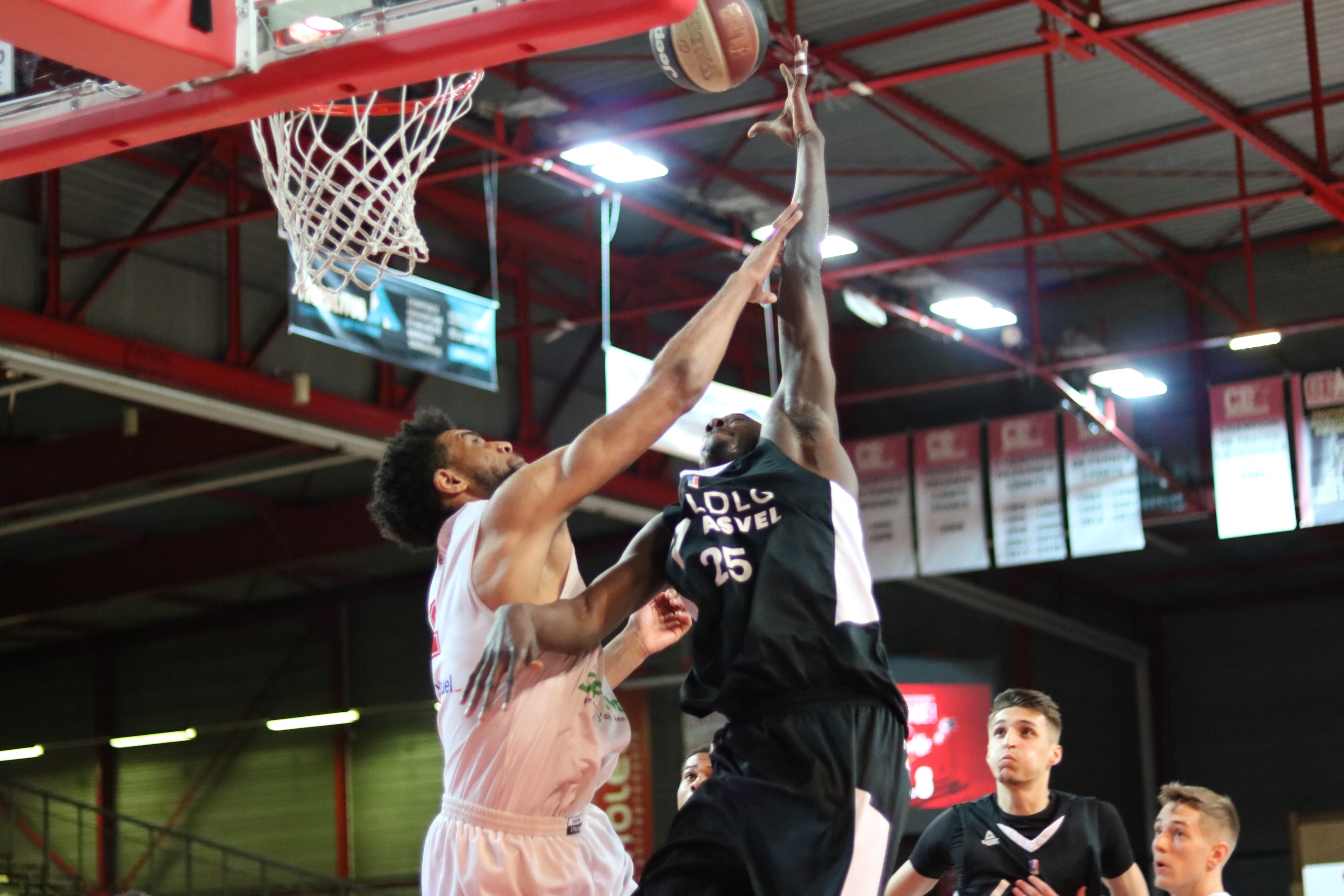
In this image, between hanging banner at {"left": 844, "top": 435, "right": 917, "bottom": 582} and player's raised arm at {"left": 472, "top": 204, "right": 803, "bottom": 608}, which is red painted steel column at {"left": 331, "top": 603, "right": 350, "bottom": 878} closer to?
hanging banner at {"left": 844, "top": 435, "right": 917, "bottom": 582}

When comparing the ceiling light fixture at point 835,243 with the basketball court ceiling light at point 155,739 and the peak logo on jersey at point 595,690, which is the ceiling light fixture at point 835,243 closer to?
the peak logo on jersey at point 595,690

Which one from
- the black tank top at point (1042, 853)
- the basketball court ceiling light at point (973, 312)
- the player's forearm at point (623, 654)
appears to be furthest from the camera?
the basketball court ceiling light at point (973, 312)

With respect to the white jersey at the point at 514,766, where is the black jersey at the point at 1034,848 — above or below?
below

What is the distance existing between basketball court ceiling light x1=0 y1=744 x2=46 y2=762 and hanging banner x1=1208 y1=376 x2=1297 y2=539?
700 inches

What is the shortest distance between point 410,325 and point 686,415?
230 cm

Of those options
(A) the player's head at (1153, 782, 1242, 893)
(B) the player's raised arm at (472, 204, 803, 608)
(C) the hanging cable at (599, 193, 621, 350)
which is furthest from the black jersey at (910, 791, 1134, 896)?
(C) the hanging cable at (599, 193, 621, 350)

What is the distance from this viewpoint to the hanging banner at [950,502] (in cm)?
1847

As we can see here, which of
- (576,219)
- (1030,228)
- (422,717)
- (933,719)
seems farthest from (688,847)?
(422,717)

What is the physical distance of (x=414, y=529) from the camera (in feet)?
16.5

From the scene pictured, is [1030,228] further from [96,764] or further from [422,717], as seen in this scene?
[96,764]

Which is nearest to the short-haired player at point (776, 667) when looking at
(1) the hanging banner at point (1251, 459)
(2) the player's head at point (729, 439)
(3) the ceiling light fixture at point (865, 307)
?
(2) the player's head at point (729, 439)

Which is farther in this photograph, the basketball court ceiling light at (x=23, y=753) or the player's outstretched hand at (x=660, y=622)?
the basketball court ceiling light at (x=23, y=753)

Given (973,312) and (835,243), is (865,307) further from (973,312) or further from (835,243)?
(973,312)

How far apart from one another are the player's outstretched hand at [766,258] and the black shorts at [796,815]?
121 cm
